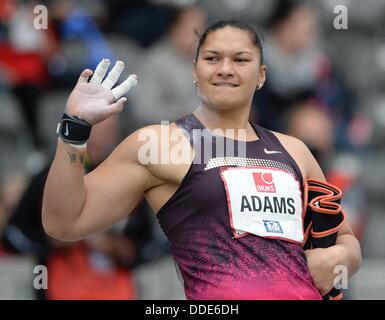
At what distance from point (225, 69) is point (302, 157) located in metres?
0.54

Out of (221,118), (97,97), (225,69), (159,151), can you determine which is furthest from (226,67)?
(97,97)

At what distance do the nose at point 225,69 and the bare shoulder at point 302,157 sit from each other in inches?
17.3

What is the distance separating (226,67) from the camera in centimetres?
382

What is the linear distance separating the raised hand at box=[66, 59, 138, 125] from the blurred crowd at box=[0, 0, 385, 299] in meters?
2.23

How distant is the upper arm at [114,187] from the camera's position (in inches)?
147

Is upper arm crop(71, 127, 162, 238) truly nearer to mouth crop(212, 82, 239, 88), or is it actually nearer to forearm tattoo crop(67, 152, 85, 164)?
forearm tattoo crop(67, 152, 85, 164)

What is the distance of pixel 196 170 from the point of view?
3748 millimetres

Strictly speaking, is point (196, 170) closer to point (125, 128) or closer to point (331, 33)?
point (125, 128)

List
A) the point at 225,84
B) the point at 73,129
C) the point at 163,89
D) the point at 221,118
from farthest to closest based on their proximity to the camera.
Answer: the point at 163,89 < the point at 221,118 < the point at 225,84 < the point at 73,129

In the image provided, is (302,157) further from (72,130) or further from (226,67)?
(72,130)

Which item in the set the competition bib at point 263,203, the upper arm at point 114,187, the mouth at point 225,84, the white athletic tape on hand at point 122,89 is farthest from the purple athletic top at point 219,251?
the white athletic tape on hand at point 122,89

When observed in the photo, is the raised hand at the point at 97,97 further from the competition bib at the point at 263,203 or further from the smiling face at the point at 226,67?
the competition bib at the point at 263,203
